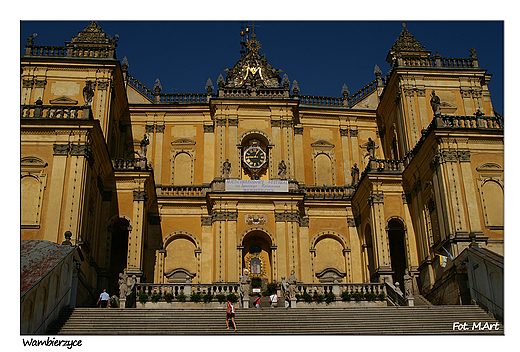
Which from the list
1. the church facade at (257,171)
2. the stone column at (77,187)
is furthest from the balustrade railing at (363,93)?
the stone column at (77,187)

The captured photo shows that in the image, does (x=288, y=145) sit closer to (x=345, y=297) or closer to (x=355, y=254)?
(x=355, y=254)

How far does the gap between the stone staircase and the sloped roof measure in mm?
1876

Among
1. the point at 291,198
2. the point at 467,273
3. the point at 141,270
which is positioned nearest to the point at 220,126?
the point at 291,198

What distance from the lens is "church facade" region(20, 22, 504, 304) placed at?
2686 centimetres

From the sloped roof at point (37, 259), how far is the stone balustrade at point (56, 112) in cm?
709

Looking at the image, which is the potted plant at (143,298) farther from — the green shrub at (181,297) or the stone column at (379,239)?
the stone column at (379,239)

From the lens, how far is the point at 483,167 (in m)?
28.2

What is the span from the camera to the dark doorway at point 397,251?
1406 inches

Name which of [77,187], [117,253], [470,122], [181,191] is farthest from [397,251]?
[77,187]

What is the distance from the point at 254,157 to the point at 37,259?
1881 centimetres

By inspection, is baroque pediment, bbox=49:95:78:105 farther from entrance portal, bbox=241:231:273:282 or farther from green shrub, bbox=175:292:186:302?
green shrub, bbox=175:292:186:302

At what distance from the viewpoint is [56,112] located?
2733cm

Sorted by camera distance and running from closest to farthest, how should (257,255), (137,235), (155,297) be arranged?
(155,297) → (137,235) → (257,255)

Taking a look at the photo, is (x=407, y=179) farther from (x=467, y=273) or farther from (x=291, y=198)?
(x=467, y=273)
